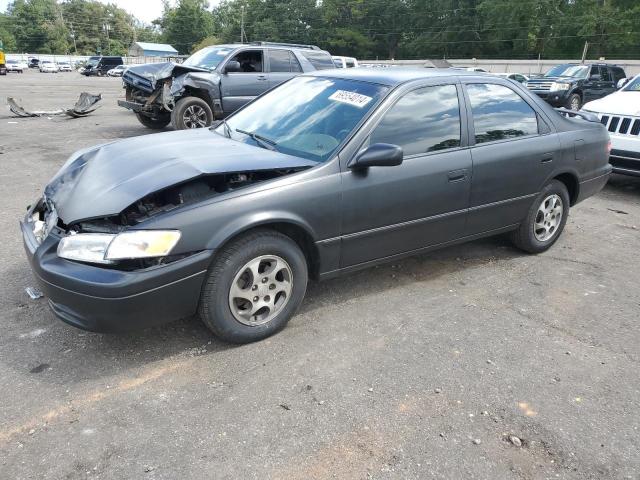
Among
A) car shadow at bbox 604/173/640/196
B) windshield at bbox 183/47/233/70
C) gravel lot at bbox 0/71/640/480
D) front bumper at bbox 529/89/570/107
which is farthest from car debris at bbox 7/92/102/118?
front bumper at bbox 529/89/570/107

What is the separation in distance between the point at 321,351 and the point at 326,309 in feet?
1.89

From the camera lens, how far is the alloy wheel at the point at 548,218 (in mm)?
4777

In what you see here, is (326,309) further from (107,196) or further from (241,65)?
(241,65)

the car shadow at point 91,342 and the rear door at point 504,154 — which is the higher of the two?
the rear door at point 504,154

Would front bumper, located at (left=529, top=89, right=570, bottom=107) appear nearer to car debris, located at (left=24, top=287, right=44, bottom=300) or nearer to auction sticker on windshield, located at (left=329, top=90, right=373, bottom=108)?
auction sticker on windshield, located at (left=329, top=90, right=373, bottom=108)

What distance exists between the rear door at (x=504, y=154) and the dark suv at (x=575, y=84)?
41.6 feet

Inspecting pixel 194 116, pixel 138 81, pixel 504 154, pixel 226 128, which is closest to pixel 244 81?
pixel 194 116

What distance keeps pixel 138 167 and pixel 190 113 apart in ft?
23.4

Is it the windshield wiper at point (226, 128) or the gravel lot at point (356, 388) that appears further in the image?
the windshield wiper at point (226, 128)

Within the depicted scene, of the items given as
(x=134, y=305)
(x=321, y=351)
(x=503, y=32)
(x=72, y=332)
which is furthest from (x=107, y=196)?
(x=503, y=32)

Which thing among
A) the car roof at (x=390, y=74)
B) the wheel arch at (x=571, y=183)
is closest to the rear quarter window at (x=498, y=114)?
the car roof at (x=390, y=74)

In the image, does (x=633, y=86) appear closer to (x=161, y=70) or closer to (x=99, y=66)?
(x=161, y=70)

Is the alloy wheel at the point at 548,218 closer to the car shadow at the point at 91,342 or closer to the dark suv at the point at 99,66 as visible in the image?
the car shadow at the point at 91,342

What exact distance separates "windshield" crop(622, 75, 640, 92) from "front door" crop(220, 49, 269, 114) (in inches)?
261
